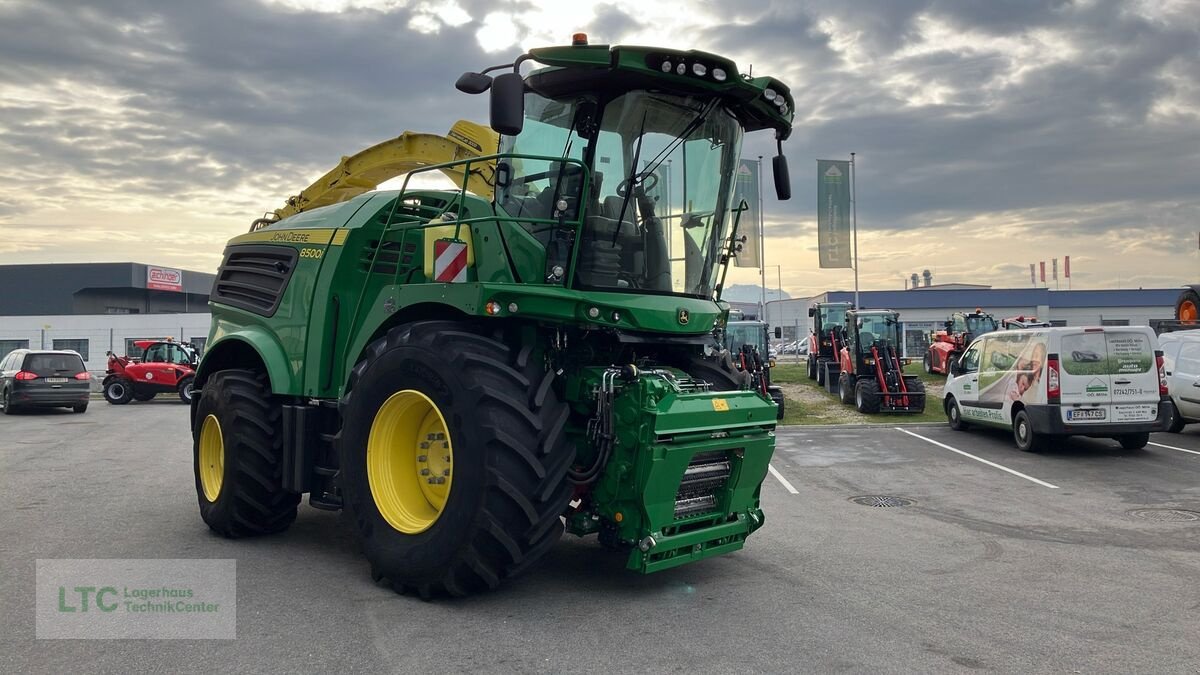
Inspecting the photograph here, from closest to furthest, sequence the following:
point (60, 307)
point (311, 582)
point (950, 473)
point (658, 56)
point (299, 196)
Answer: point (658, 56) < point (311, 582) < point (299, 196) < point (950, 473) < point (60, 307)

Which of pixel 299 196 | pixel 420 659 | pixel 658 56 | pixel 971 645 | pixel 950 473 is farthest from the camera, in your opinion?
pixel 950 473

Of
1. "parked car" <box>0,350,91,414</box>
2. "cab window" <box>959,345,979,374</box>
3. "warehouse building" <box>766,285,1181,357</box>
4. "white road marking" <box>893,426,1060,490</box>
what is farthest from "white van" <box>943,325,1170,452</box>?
"warehouse building" <box>766,285,1181,357</box>

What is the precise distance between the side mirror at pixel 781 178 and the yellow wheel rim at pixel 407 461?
11.0 feet

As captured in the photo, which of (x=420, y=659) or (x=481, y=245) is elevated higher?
(x=481, y=245)

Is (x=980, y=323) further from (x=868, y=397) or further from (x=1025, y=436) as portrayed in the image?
(x=1025, y=436)

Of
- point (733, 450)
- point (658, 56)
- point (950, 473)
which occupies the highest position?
point (658, 56)

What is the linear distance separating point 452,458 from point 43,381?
72.3 ft

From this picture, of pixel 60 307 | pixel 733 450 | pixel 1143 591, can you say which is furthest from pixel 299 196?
pixel 60 307

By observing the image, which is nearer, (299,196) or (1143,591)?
(1143,591)

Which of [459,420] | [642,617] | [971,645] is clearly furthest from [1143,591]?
[459,420]

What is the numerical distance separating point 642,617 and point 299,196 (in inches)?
255

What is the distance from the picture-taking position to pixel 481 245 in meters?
5.96

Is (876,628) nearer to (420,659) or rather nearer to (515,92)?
(420,659)

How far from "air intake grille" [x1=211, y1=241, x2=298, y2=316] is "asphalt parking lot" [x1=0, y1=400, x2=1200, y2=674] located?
6.78ft
